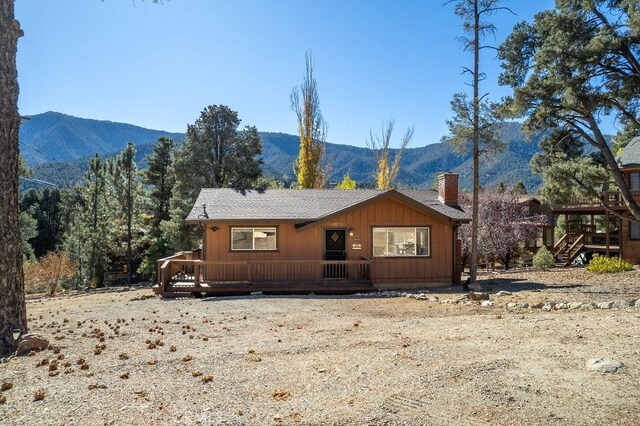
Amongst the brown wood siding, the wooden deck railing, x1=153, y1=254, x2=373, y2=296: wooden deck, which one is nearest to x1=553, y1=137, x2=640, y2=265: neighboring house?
the brown wood siding

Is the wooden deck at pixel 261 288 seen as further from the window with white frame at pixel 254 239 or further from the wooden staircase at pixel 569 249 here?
the wooden staircase at pixel 569 249

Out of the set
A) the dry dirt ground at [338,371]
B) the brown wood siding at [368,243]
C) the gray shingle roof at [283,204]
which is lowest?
the dry dirt ground at [338,371]

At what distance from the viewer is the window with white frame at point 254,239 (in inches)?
624

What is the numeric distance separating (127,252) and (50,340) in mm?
25814

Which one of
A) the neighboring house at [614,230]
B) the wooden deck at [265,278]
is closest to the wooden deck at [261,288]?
the wooden deck at [265,278]

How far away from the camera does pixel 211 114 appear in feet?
88.8

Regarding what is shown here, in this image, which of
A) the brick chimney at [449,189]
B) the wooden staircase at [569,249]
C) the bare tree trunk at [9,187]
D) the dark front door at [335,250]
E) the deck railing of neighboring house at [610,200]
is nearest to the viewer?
the bare tree trunk at [9,187]

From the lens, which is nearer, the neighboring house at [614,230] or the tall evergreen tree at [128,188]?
the neighboring house at [614,230]

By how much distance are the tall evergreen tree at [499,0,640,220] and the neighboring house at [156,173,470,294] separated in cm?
415

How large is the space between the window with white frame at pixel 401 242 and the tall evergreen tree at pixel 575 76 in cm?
489

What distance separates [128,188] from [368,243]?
21.3m

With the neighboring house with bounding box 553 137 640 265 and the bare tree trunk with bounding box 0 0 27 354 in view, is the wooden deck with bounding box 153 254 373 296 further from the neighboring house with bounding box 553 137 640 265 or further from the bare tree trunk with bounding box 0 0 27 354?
the neighboring house with bounding box 553 137 640 265

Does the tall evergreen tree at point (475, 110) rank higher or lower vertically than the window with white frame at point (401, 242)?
higher

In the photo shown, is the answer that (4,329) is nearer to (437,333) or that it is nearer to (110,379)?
(110,379)
